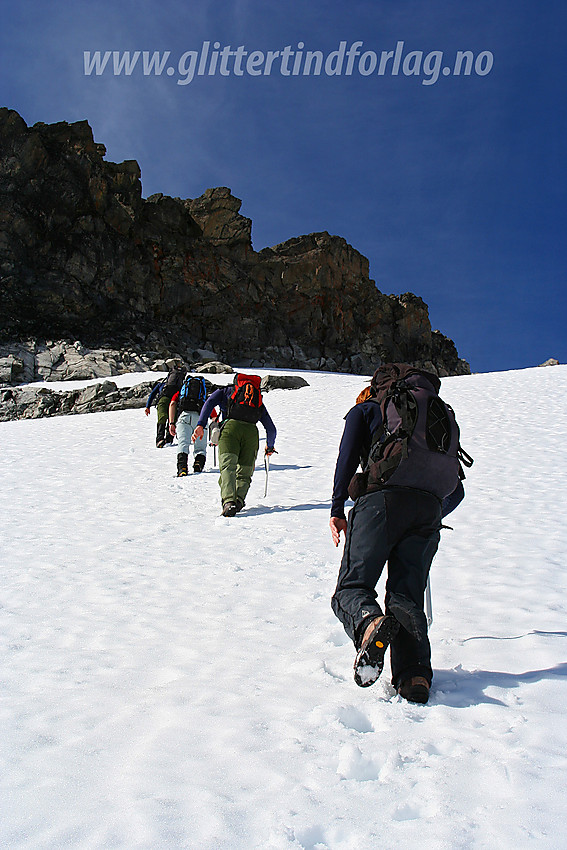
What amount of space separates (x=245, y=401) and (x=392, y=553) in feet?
15.0

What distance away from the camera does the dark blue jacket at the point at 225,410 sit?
7.02m

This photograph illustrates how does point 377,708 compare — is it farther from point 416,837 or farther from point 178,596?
point 178,596

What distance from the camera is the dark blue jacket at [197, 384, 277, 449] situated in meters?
7.02

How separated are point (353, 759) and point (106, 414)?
19727mm

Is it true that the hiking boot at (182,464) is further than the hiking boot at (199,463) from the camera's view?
No

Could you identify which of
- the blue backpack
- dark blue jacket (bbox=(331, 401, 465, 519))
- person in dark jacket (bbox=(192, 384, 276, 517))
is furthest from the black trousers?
the blue backpack

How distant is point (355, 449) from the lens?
287 centimetres

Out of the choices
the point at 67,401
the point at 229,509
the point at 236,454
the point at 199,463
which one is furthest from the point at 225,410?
the point at 67,401

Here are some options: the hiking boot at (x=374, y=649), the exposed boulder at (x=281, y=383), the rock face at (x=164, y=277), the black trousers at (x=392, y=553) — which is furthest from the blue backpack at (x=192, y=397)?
the rock face at (x=164, y=277)

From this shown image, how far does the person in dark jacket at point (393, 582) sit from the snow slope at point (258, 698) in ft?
0.54

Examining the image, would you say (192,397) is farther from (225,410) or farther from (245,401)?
(245,401)

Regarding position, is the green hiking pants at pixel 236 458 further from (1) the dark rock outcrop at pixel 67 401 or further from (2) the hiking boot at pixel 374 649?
(1) the dark rock outcrop at pixel 67 401

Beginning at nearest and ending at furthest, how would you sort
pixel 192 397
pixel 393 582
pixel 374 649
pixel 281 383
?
pixel 374 649, pixel 393 582, pixel 192 397, pixel 281 383

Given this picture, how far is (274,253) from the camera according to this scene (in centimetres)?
7075
